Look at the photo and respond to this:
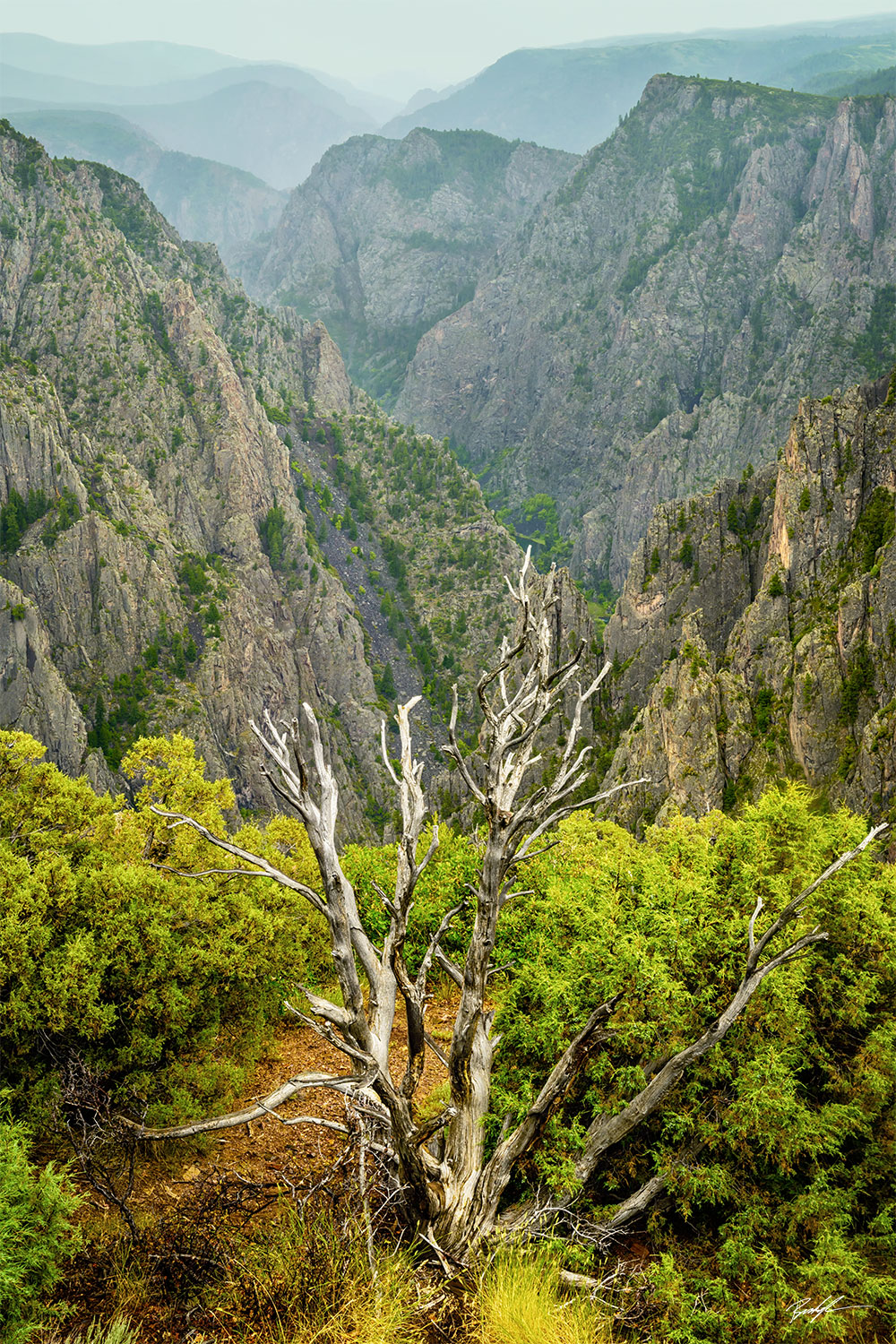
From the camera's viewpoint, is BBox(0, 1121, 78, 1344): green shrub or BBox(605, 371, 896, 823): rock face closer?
BBox(0, 1121, 78, 1344): green shrub

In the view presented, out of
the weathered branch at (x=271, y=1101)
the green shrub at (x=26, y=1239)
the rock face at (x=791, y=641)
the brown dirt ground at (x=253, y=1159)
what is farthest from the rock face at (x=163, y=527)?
the weathered branch at (x=271, y=1101)

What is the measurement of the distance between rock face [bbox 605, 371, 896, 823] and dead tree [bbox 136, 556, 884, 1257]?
57.8 meters

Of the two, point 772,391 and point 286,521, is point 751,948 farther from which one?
point 772,391

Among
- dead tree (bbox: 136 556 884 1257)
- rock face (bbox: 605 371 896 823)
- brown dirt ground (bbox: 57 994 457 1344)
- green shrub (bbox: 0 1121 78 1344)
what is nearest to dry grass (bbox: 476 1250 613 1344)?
dead tree (bbox: 136 556 884 1257)

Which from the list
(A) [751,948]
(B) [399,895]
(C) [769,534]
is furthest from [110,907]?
(C) [769,534]

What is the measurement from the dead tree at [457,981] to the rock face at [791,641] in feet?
190

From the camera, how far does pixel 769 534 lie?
312 feet

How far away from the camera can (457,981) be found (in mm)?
8695

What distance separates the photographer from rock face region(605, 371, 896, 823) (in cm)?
7019

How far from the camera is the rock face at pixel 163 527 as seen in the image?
114m

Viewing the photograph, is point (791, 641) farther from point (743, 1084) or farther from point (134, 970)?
point (743, 1084)

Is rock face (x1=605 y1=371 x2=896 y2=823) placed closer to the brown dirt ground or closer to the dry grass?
the brown dirt ground

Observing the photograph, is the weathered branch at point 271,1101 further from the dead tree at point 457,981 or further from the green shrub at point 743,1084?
the green shrub at point 743,1084

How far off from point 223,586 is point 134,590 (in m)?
18.0
